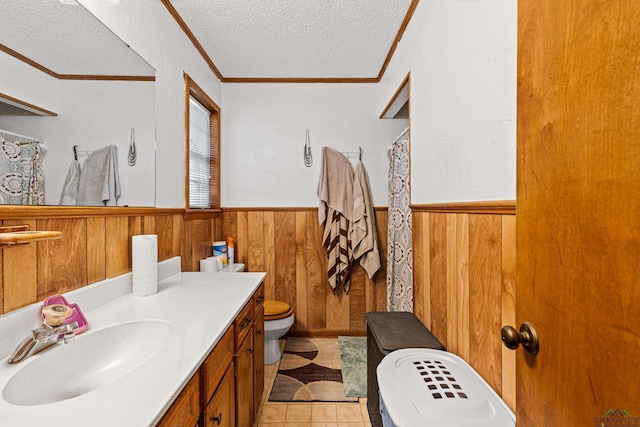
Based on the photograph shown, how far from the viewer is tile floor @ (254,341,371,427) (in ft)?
5.44

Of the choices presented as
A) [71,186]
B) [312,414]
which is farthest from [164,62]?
[312,414]

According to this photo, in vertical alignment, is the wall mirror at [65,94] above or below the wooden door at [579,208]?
above

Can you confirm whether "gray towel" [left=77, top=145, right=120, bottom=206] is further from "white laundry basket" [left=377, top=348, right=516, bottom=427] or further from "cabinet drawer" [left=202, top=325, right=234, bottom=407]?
"white laundry basket" [left=377, top=348, right=516, bottom=427]

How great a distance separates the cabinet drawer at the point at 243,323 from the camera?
4.03 ft

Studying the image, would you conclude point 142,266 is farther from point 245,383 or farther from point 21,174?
point 245,383

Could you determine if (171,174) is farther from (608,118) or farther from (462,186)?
(608,118)

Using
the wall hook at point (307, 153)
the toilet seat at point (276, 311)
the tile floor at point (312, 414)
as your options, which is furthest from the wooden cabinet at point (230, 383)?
the wall hook at point (307, 153)

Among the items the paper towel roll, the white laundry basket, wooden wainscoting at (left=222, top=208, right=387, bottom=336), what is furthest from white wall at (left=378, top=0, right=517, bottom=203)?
the paper towel roll

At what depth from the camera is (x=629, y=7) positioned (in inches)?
15.4

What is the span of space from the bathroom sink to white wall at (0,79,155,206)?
484 millimetres

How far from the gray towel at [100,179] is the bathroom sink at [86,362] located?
510 millimetres

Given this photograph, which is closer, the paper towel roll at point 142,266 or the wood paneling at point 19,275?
the wood paneling at point 19,275

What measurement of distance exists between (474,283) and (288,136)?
2065 millimetres

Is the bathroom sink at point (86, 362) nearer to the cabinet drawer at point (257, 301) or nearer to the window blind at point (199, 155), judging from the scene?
the cabinet drawer at point (257, 301)
